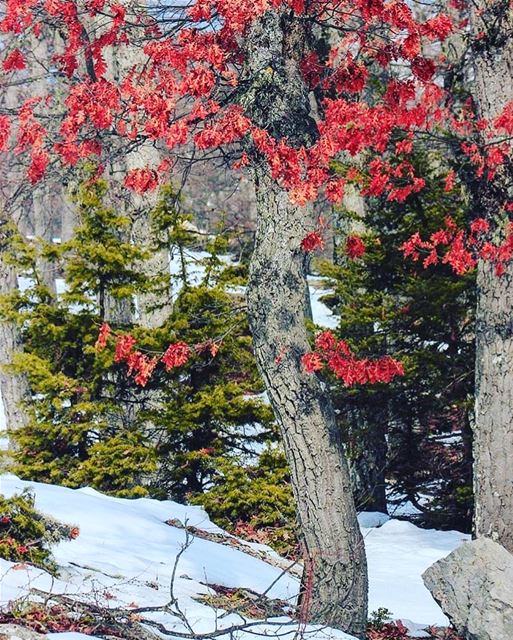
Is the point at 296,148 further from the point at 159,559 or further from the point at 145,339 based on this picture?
the point at 145,339

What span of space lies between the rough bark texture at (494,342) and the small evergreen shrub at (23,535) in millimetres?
4284

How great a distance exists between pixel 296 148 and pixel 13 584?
145 inches

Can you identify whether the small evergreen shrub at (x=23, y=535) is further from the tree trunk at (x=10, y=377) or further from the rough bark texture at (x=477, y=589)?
the tree trunk at (x=10, y=377)

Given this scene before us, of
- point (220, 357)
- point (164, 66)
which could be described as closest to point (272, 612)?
point (164, 66)

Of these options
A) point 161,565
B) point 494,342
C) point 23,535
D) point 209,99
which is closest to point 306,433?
point 161,565

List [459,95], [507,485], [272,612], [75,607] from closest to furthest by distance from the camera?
[75,607] < [272,612] < [507,485] < [459,95]

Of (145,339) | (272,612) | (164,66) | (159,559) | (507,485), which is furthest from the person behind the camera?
(145,339)

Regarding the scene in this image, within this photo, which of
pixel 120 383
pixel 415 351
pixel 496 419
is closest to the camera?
pixel 496 419

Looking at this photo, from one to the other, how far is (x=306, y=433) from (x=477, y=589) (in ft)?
6.01

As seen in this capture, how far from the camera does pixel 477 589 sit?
6.67 meters

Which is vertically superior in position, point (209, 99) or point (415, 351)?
point (209, 99)

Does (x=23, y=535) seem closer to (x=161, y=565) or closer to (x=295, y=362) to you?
→ (x=161, y=565)

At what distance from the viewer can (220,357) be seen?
428 inches

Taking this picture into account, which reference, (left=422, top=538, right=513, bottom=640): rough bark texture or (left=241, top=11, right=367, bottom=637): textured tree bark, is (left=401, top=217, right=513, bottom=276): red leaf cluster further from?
(left=422, top=538, right=513, bottom=640): rough bark texture
